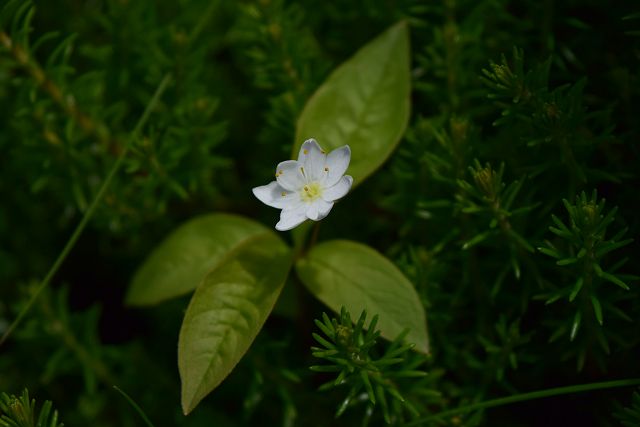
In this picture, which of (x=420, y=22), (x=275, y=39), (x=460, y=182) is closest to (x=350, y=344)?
(x=460, y=182)

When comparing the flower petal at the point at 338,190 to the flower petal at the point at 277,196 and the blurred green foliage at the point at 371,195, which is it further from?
the blurred green foliage at the point at 371,195

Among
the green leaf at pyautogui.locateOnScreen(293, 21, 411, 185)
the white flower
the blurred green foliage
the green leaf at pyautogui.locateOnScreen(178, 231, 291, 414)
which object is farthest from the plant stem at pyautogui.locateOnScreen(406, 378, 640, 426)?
the green leaf at pyautogui.locateOnScreen(293, 21, 411, 185)

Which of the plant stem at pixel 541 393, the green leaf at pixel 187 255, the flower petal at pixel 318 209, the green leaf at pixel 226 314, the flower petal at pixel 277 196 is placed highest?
the flower petal at pixel 318 209

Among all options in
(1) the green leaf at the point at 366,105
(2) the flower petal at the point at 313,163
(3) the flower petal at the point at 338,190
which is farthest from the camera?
(1) the green leaf at the point at 366,105

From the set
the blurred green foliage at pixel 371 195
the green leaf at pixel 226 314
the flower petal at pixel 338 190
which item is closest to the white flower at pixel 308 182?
the flower petal at pixel 338 190

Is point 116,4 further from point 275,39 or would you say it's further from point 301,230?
point 301,230

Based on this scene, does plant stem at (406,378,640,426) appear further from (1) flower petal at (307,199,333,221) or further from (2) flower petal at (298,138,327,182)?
(2) flower petal at (298,138,327,182)
